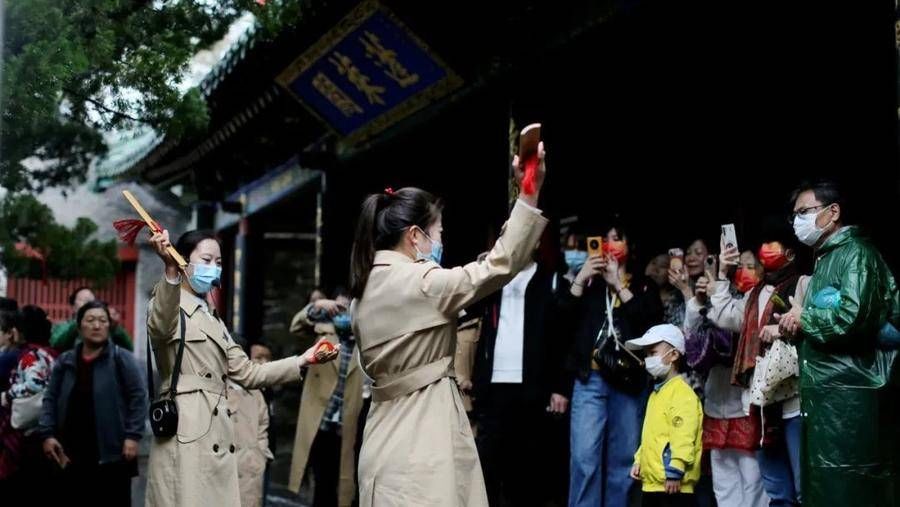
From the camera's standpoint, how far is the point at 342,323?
9008 millimetres

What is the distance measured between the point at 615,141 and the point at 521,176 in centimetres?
695

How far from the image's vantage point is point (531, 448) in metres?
7.66

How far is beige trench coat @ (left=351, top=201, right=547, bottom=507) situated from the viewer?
13.7ft

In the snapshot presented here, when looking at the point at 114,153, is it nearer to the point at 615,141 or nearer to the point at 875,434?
the point at 615,141

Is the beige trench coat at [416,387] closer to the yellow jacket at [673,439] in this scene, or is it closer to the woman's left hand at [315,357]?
the woman's left hand at [315,357]

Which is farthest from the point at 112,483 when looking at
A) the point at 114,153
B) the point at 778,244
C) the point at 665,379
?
the point at 114,153

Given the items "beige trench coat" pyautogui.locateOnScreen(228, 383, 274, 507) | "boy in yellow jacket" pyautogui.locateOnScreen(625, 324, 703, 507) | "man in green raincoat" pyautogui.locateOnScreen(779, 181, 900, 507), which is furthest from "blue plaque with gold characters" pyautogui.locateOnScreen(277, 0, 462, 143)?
"man in green raincoat" pyautogui.locateOnScreen(779, 181, 900, 507)

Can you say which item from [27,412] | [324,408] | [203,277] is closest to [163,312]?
[203,277]

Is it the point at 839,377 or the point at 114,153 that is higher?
the point at 114,153

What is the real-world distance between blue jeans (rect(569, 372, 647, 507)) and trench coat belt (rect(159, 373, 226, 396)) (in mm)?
2402

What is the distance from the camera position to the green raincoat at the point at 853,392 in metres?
5.14

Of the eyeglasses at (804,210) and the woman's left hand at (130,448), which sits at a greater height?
the eyeglasses at (804,210)

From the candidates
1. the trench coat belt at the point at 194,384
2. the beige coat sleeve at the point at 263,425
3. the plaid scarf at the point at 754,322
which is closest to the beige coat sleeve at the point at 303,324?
the beige coat sleeve at the point at 263,425

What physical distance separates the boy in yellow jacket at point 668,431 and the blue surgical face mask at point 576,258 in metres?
0.93
